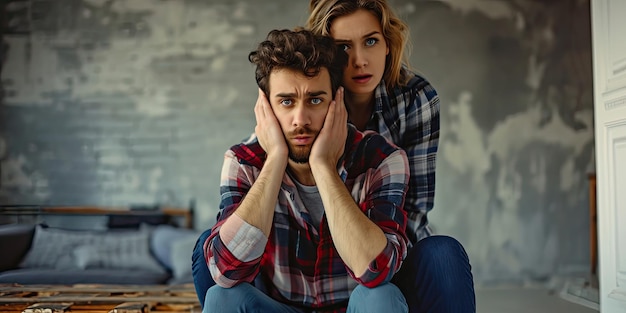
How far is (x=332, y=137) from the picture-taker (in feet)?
4.60

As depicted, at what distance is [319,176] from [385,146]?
0.69 ft

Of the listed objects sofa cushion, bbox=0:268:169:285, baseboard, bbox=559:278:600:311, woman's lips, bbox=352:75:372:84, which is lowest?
baseboard, bbox=559:278:600:311

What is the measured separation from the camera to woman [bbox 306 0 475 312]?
50.8 inches

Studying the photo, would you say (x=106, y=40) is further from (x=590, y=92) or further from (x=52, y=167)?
(x=590, y=92)

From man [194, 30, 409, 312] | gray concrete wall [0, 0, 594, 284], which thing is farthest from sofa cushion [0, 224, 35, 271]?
man [194, 30, 409, 312]

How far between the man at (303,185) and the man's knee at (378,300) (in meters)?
0.06

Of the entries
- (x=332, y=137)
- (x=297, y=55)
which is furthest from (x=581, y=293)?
(x=297, y=55)

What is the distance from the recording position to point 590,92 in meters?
4.21

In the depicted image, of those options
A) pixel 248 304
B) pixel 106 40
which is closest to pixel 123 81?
pixel 106 40

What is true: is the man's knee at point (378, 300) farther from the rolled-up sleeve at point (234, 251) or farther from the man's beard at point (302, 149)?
the man's beard at point (302, 149)

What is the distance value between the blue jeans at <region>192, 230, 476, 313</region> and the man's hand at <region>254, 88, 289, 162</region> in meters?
0.38

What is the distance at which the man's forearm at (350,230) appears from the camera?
4.02ft

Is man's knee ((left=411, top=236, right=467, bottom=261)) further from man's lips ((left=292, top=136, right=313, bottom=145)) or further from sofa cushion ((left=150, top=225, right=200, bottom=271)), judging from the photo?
sofa cushion ((left=150, top=225, right=200, bottom=271))

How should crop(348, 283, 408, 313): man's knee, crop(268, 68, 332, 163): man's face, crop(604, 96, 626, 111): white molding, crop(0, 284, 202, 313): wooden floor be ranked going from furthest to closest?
crop(0, 284, 202, 313): wooden floor < crop(604, 96, 626, 111): white molding < crop(268, 68, 332, 163): man's face < crop(348, 283, 408, 313): man's knee
